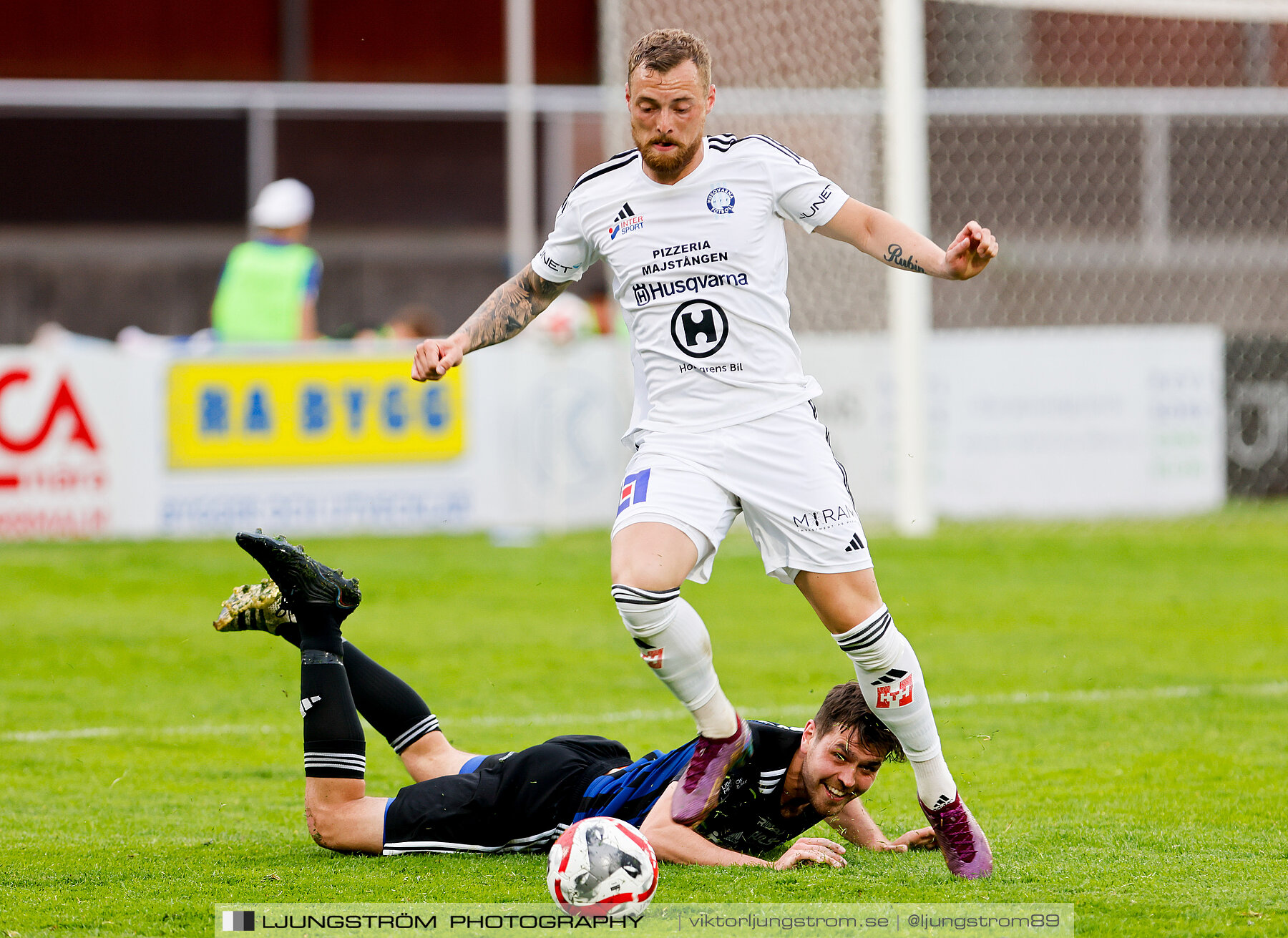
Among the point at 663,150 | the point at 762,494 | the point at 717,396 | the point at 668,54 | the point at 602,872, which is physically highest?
the point at 668,54

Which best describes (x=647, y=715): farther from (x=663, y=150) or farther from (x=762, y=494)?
(x=663, y=150)

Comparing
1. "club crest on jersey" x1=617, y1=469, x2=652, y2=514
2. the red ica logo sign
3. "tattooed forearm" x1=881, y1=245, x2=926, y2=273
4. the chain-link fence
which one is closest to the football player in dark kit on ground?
"club crest on jersey" x1=617, y1=469, x2=652, y2=514

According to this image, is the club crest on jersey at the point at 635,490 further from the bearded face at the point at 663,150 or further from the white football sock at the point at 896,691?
the bearded face at the point at 663,150

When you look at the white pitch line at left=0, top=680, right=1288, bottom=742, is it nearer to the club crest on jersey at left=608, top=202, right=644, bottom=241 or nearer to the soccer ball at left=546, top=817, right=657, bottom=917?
the club crest on jersey at left=608, top=202, right=644, bottom=241

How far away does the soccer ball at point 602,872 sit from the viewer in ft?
12.4

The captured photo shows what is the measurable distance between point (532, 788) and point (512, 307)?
1.43 metres

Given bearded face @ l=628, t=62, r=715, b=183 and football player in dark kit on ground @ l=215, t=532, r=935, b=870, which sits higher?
bearded face @ l=628, t=62, r=715, b=183

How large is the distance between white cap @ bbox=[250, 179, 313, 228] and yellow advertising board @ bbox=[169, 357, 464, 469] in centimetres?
117

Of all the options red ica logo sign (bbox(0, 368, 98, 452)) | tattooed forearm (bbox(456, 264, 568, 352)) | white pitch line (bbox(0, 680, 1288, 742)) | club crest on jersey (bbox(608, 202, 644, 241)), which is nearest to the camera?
club crest on jersey (bbox(608, 202, 644, 241))

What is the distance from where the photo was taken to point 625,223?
4.65 m

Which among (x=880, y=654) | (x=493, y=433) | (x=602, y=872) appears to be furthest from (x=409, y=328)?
(x=602, y=872)

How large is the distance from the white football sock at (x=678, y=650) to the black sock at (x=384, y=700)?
3.49ft

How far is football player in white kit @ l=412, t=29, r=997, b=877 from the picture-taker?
4383mm

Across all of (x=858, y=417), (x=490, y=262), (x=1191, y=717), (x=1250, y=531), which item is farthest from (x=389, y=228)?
(x=1191, y=717)
